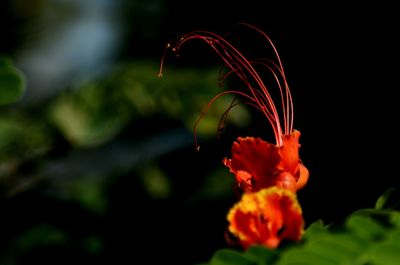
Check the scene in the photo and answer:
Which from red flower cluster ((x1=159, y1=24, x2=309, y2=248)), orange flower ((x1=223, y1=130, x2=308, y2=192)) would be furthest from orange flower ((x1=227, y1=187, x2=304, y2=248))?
orange flower ((x1=223, y1=130, x2=308, y2=192))

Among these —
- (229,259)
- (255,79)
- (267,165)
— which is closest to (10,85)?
(255,79)

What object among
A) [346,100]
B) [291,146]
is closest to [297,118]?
[346,100]

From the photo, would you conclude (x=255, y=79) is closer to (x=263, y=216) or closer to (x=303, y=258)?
(x=263, y=216)

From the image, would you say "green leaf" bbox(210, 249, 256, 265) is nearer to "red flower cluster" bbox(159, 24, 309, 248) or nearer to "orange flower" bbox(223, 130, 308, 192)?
"red flower cluster" bbox(159, 24, 309, 248)

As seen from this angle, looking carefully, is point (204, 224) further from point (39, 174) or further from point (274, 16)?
point (274, 16)

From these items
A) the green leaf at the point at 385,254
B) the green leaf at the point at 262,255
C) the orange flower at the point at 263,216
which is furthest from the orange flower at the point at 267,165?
the green leaf at the point at 385,254

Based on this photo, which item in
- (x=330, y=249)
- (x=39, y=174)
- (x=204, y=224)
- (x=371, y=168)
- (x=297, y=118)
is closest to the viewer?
(x=330, y=249)

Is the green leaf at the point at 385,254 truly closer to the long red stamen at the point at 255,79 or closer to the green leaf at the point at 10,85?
the long red stamen at the point at 255,79
